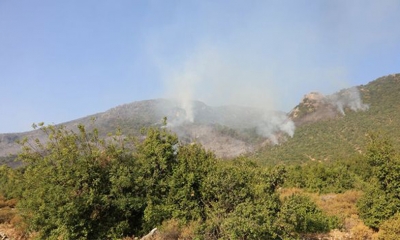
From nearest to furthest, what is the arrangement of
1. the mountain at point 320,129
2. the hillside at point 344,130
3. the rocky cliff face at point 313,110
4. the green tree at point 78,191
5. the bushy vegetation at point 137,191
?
1. the bushy vegetation at point 137,191
2. the green tree at point 78,191
3. the hillside at point 344,130
4. the mountain at point 320,129
5. the rocky cliff face at point 313,110

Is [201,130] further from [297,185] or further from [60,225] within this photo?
[60,225]

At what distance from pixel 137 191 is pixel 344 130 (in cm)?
7802

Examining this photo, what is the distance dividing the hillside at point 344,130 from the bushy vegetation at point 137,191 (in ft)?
147

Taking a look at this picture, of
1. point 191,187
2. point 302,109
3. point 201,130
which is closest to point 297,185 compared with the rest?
point 191,187

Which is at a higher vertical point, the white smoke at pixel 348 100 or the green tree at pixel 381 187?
the white smoke at pixel 348 100

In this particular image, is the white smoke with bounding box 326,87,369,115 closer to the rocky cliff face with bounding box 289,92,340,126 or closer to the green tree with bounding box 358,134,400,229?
the rocky cliff face with bounding box 289,92,340,126

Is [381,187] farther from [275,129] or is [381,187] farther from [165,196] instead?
[275,129]

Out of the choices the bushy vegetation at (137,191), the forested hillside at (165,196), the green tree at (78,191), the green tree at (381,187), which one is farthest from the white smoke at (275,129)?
the green tree at (78,191)

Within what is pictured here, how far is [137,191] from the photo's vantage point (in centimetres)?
1576

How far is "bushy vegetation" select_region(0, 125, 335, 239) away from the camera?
13.8 metres

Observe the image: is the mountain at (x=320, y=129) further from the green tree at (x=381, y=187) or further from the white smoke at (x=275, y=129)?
the green tree at (x=381, y=187)

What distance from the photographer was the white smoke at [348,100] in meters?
100

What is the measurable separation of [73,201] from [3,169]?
5293 mm

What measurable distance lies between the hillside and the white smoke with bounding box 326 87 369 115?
79.7 inches
